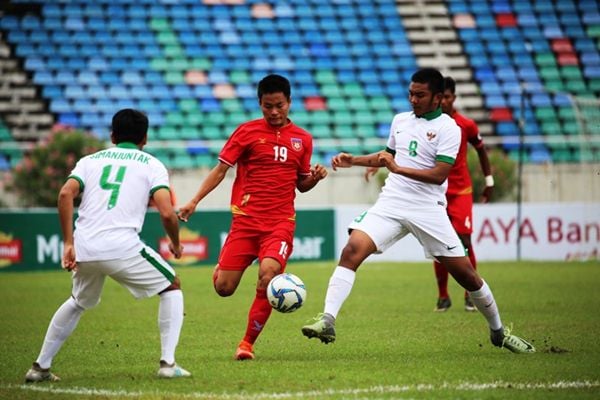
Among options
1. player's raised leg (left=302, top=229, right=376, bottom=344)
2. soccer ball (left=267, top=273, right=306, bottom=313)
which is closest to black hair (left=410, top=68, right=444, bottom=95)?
player's raised leg (left=302, top=229, right=376, bottom=344)

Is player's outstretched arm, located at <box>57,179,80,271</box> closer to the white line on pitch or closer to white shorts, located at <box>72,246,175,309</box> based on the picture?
white shorts, located at <box>72,246,175,309</box>

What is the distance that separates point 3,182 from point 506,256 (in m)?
10.7

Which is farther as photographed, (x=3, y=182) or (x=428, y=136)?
(x=3, y=182)

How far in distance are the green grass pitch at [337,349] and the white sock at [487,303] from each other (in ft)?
0.85

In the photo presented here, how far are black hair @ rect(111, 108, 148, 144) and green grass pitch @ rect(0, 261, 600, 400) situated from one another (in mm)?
1653

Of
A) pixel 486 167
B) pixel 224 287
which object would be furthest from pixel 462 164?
pixel 224 287

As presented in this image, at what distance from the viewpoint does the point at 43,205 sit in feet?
75.2

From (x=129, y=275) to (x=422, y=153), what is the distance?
281cm

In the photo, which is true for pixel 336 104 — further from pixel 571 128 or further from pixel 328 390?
pixel 328 390

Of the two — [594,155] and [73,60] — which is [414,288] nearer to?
[594,155]

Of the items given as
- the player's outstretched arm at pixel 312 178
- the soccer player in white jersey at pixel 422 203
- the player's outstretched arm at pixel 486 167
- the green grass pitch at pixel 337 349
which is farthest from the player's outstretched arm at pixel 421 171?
the player's outstretched arm at pixel 486 167

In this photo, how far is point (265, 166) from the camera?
8.64 m

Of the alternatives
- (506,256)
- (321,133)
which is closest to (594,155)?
(506,256)

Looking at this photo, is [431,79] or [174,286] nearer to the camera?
[174,286]
